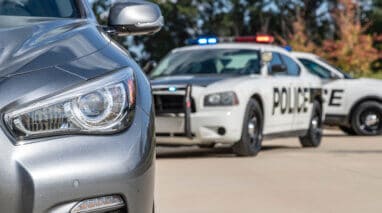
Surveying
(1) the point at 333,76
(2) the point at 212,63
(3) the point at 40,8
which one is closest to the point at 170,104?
(2) the point at 212,63

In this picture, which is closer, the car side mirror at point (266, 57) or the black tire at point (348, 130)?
the car side mirror at point (266, 57)

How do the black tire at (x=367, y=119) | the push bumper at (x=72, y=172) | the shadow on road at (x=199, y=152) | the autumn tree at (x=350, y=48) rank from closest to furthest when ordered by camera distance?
1. the push bumper at (x=72, y=172)
2. the shadow on road at (x=199, y=152)
3. the black tire at (x=367, y=119)
4. the autumn tree at (x=350, y=48)

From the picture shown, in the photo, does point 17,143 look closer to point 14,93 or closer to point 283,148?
point 14,93

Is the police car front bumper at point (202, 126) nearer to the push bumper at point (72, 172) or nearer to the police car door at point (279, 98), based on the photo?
the police car door at point (279, 98)

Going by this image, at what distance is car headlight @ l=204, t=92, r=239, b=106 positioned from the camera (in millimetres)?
11297

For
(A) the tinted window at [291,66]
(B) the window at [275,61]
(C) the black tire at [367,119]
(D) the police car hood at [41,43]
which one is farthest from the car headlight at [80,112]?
(C) the black tire at [367,119]

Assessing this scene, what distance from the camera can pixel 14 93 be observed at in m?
3.33

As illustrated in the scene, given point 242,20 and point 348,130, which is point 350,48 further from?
point 242,20

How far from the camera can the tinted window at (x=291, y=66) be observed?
45.1 ft

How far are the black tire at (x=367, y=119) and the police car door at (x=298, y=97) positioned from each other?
4.35 metres

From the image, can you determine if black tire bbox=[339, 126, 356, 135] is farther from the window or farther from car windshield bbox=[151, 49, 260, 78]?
car windshield bbox=[151, 49, 260, 78]

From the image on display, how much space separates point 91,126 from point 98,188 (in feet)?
0.78

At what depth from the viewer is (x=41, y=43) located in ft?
12.1

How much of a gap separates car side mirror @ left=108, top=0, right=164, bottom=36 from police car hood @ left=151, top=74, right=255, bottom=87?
6820mm
